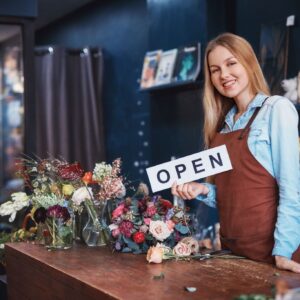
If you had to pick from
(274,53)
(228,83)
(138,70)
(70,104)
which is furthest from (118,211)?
(70,104)

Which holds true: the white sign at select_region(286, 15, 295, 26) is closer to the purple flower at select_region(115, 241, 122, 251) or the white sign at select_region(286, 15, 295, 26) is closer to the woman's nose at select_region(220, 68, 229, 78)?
the woman's nose at select_region(220, 68, 229, 78)

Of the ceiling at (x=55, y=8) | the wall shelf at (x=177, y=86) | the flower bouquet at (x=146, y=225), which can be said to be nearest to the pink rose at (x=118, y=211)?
the flower bouquet at (x=146, y=225)

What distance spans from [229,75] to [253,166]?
0.31 m

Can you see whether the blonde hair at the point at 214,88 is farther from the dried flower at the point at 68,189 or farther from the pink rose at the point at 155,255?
the dried flower at the point at 68,189

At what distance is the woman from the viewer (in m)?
1.92

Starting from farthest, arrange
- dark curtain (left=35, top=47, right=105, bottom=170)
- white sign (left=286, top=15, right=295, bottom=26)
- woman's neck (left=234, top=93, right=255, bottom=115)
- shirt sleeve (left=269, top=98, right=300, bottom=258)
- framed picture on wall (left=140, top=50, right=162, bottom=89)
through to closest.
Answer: dark curtain (left=35, top=47, right=105, bottom=170), framed picture on wall (left=140, top=50, right=162, bottom=89), white sign (left=286, top=15, right=295, bottom=26), woman's neck (left=234, top=93, right=255, bottom=115), shirt sleeve (left=269, top=98, right=300, bottom=258)

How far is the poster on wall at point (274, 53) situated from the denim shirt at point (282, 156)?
1728mm

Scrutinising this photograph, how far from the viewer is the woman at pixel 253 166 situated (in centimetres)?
192

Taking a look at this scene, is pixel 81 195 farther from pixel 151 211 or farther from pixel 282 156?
pixel 282 156

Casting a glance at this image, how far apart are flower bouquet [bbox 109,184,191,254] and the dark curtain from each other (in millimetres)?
3836

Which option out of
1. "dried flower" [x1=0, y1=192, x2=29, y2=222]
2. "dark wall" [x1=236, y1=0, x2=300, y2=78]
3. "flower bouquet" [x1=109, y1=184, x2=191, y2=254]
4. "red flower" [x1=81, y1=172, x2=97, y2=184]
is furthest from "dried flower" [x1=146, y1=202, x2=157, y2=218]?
"dark wall" [x1=236, y1=0, x2=300, y2=78]

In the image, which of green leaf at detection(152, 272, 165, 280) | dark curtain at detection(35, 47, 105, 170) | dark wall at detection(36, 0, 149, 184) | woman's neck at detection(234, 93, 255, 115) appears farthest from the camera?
dark curtain at detection(35, 47, 105, 170)

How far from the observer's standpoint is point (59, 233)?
8.19ft

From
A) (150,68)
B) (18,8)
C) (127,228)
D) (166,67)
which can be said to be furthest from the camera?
(150,68)
